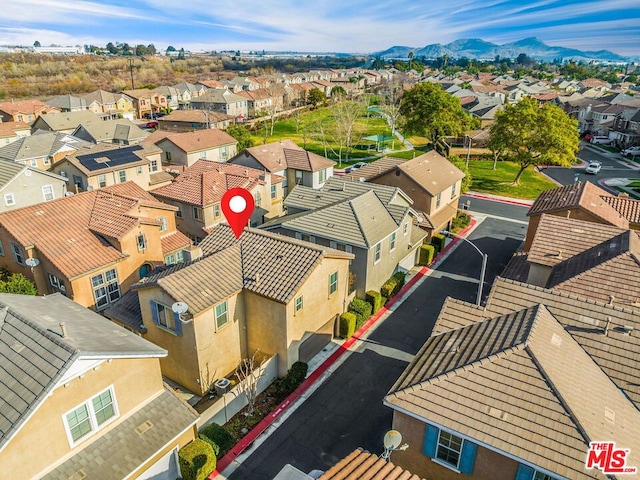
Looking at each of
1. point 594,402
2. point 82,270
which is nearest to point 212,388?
point 82,270

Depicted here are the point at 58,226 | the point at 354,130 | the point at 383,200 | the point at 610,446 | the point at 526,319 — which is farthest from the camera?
the point at 354,130

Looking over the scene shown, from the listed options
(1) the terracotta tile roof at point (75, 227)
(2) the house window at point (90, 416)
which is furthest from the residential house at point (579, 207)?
(2) the house window at point (90, 416)

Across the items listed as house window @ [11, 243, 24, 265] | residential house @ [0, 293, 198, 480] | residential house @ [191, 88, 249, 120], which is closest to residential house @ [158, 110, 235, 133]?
residential house @ [191, 88, 249, 120]

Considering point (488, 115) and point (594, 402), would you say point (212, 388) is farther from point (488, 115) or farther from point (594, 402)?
point (488, 115)

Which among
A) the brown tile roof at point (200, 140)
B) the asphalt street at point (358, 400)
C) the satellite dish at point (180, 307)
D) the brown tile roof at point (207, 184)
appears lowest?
the asphalt street at point (358, 400)

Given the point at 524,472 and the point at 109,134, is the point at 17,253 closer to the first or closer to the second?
the point at 524,472

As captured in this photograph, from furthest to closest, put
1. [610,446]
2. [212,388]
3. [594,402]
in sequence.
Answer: [212,388], [594,402], [610,446]

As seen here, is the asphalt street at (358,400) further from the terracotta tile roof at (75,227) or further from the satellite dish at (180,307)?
the terracotta tile roof at (75,227)
